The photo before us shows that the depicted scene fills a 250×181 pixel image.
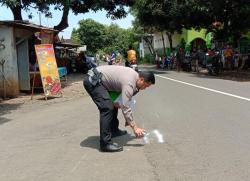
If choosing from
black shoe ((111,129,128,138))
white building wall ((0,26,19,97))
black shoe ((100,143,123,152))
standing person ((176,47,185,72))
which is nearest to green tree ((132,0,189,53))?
standing person ((176,47,185,72))

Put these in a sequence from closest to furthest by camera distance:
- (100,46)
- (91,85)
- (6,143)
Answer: (91,85) → (6,143) → (100,46)

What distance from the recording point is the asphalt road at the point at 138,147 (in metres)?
6.05

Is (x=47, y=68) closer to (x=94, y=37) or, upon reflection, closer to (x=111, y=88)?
(x=111, y=88)

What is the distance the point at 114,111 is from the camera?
25.2 feet

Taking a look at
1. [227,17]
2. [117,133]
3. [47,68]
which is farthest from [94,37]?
[117,133]

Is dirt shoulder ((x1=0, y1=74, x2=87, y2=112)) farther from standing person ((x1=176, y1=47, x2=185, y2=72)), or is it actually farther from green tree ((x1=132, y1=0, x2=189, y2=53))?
standing person ((x1=176, y1=47, x2=185, y2=72))

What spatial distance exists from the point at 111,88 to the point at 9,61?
34.1 feet

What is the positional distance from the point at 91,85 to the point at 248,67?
26.8 meters

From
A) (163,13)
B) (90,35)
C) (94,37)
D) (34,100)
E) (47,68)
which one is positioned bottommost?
(34,100)

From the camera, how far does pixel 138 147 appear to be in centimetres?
750

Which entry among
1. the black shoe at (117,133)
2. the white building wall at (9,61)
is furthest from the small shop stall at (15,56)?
the black shoe at (117,133)

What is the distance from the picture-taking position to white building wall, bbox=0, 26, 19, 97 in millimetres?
16875

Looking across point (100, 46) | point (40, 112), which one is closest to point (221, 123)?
point (40, 112)

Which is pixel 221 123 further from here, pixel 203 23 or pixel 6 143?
pixel 203 23
